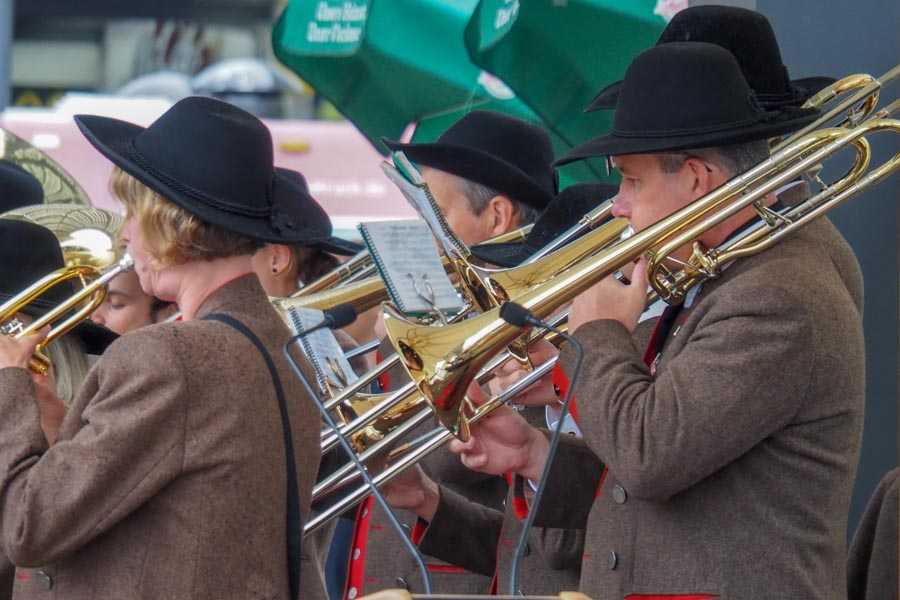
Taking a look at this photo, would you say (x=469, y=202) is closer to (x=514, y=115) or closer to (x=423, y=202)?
(x=514, y=115)

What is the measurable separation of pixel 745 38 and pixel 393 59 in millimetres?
3045

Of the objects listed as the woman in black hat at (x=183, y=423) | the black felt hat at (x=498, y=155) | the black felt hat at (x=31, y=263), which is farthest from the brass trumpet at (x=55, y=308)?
the black felt hat at (x=498, y=155)

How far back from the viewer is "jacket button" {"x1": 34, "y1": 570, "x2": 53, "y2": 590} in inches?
118

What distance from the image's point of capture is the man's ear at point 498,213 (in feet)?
15.8

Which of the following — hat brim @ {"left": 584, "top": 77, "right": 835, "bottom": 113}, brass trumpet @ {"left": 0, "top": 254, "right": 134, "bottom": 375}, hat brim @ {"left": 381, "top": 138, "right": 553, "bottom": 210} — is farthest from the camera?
hat brim @ {"left": 381, "top": 138, "right": 553, "bottom": 210}

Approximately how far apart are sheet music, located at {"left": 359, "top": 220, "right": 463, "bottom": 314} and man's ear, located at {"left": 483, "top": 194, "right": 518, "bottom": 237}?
1.78 metres

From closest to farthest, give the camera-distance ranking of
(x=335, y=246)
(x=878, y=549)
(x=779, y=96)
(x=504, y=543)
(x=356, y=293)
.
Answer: (x=779, y=96)
(x=878, y=549)
(x=504, y=543)
(x=356, y=293)
(x=335, y=246)

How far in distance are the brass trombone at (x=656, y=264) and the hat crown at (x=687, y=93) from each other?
12 centimetres

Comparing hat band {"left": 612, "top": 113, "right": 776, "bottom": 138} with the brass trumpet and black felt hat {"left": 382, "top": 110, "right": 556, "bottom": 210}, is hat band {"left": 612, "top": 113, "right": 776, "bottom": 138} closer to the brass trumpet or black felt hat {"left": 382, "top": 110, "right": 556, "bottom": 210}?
the brass trumpet

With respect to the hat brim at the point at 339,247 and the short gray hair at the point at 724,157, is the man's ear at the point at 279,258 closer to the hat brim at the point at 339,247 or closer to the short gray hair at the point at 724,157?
the hat brim at the point at 339,247

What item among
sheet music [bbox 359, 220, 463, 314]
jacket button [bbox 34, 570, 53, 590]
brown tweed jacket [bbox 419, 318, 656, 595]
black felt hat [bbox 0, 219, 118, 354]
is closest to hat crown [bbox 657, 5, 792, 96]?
brown tweed jacket [bbox 419, 318, 656, 595]

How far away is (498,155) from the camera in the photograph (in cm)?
489

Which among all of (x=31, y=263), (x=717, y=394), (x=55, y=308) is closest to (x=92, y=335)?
(x=31, y=263)

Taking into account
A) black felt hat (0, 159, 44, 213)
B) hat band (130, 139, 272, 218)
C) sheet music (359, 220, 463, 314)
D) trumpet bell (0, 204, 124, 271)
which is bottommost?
black felt hat (0, 159, 44, 213)
